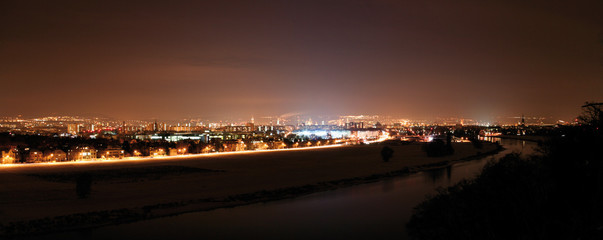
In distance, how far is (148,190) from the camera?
17.7 m

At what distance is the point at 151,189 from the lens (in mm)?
17984

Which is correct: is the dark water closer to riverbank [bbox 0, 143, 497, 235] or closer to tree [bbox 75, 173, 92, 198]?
riverbank [bbox 0, 143, 497, 235]

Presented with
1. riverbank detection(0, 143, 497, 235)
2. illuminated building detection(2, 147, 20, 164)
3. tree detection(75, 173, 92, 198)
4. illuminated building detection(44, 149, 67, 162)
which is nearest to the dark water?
riverbank detection(0, 143, 497, 235)

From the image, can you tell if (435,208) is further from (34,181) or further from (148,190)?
(34,181)

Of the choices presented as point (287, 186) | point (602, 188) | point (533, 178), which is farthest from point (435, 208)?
point (287, 186)

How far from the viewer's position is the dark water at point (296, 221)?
12.0 metres

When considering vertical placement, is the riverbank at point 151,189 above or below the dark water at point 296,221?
above

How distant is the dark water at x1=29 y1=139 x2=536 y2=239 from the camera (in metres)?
12.0

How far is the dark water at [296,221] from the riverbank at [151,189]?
31.4 inches

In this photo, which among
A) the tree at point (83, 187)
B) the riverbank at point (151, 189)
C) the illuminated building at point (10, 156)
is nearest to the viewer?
the riverbank at point (151, 189)

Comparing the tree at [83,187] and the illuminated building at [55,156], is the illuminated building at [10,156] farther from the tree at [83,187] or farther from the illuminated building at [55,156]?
the tree at [83,187]

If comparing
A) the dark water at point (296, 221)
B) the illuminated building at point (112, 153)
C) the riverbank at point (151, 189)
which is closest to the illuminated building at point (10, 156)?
the illuminated building at point (112, 153)

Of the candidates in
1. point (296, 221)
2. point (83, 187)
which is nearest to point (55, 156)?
point (83, 187)

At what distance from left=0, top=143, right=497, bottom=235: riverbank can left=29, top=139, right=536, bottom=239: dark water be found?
797mm
